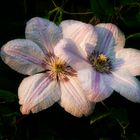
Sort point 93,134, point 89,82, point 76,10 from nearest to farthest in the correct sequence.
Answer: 1. point 89,82
2. point 93,134
3. point 76,10

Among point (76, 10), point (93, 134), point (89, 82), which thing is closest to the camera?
point (89, 82)

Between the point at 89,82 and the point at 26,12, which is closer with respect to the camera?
the point at 89,82

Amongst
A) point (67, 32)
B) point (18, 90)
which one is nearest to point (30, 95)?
point (18, 90)

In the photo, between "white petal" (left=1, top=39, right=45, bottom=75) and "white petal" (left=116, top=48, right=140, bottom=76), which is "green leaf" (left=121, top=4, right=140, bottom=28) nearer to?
"white petal" (left=116, top=48, right=140, bottom=76)

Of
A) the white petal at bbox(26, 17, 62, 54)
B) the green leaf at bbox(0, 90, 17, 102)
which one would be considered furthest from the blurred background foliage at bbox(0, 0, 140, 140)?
the white petal at bbox(26, 17, 62, 54)

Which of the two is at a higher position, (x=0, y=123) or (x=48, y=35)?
(x=48, y=35)

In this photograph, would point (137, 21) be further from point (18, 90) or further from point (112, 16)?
point (18, 90)

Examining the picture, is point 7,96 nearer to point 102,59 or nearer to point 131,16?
point 102,59
